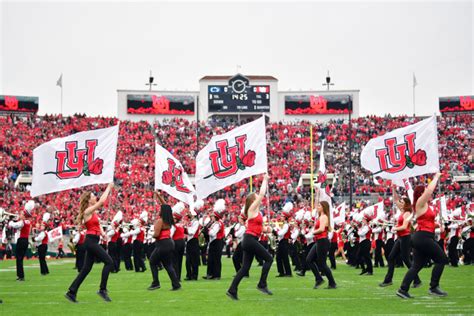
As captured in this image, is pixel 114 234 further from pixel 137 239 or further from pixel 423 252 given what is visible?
pixel 423 252

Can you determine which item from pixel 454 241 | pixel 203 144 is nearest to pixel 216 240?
pixel 454 241

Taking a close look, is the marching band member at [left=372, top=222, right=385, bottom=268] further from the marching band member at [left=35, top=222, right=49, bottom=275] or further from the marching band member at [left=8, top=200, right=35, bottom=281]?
the marching band member at [left=8, top=200, right=35, bottom=281]

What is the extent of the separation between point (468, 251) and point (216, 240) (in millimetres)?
10866

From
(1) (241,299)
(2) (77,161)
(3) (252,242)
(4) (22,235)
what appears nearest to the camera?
(3) (252,242)

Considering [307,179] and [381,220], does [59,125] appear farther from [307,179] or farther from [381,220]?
[381,220]

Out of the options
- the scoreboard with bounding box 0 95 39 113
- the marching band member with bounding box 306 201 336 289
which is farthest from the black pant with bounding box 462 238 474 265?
the scoreboard with bounding box 0 95 39 113

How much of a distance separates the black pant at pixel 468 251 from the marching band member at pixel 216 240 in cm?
940

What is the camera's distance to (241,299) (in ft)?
45.7

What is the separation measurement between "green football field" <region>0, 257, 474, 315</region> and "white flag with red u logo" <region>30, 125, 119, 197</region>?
7.67ft

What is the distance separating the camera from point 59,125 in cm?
6244

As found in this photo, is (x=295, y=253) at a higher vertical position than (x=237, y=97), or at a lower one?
lower

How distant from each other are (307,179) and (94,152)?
37.2 m

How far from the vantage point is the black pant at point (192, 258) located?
744 inches

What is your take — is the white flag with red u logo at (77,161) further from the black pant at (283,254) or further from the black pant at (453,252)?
the black pant at (453,252)
